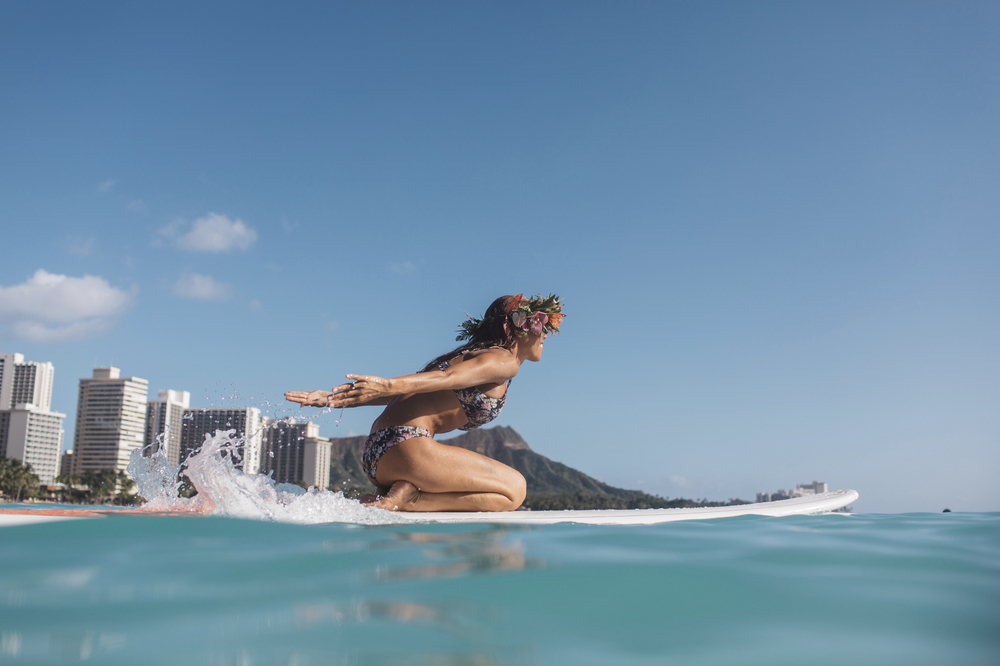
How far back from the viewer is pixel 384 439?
5.44 meters

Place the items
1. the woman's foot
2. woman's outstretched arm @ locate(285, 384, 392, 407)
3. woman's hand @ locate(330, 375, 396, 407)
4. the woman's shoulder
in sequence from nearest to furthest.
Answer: woman's hand @ locate(330, 375, 396, 407) < woman's outstretched arm @ locate(285, 384, 392, 407) < the woman's foot < the woman's shoulder

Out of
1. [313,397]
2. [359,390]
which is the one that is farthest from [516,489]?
[313,397]

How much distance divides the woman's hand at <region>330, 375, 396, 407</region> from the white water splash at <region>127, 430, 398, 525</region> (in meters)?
0.66

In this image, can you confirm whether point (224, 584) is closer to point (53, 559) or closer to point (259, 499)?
point (53, 559)

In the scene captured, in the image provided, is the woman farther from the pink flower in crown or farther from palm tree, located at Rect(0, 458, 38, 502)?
palm tree, located at Rect(0, 458, 38, 502)

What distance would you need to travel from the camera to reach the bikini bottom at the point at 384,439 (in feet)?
17.6

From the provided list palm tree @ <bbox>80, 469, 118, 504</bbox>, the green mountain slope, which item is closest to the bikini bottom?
the green mountain slope

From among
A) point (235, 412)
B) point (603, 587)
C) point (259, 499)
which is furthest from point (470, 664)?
point (235, 412)

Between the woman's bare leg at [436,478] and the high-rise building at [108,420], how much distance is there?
7496 inches

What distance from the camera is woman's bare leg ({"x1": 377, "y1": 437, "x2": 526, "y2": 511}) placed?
5242 millimetres

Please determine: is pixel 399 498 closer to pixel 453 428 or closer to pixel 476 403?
pixel 453 428

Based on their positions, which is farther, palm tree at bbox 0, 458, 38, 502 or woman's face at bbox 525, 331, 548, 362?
palm tree at bbox 0, 458, 38, 502

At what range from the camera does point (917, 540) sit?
3072 millimetres

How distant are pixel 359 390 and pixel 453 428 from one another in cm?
163
